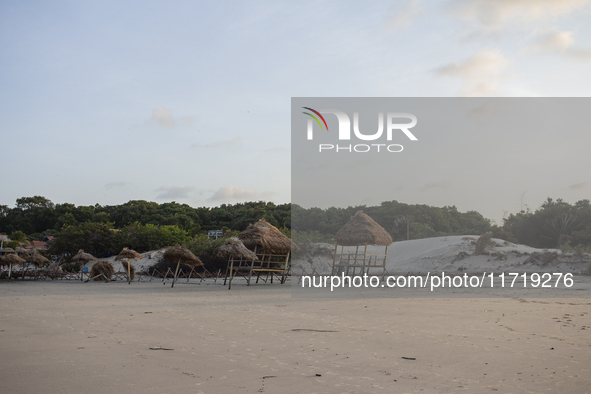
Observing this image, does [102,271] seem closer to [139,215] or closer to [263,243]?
[263,243]

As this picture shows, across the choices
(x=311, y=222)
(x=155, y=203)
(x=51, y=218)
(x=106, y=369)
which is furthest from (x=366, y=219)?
(x=51, y=218)

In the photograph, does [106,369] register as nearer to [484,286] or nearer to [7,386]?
[7,386]

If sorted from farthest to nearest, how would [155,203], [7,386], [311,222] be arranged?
[155,203]
[311,222]
[7,386]

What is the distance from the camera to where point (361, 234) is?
2077 cm

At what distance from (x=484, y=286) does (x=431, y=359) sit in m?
11.7

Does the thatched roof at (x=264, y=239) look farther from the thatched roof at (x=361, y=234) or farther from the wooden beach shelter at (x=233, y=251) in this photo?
the thatched roof at (x=361, y=234)

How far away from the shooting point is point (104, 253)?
35.5m

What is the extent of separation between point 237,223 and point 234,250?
3099 cm

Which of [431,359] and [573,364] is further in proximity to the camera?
[431,359]

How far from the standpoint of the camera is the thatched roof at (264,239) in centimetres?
1842

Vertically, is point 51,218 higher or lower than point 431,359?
higher

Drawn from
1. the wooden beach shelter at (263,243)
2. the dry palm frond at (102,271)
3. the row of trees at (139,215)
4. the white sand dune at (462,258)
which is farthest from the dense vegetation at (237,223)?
the wooden beach shelter at (263,243)

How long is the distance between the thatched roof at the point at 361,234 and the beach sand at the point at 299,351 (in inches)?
435

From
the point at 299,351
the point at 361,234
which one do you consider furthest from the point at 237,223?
the point at 299,351
